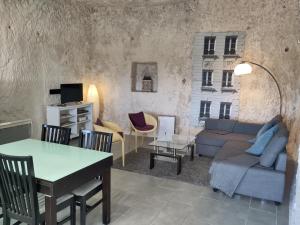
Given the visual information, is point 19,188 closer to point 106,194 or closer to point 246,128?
point 106,194

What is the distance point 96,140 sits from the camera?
265cm

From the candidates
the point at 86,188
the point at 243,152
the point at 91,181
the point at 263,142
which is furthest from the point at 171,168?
the point at 86,188

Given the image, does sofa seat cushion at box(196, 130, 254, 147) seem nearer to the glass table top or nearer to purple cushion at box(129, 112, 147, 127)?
purple cushion at box(129, 112, 147, 127)

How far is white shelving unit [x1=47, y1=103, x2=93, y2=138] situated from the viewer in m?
5.00

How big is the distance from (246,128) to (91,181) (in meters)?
3.45

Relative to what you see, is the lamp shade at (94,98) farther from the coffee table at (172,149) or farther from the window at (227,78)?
the window at (227,78)

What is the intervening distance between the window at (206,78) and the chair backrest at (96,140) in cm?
326

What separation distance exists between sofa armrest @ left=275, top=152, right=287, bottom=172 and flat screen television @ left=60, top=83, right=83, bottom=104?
4.24 m

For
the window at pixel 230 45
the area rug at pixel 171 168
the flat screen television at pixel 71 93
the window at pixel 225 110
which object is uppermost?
the window at pixel 230 45

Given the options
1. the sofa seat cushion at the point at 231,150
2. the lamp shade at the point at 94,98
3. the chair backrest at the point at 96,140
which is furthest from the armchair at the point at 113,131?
the lamp shade at the point at 94,98

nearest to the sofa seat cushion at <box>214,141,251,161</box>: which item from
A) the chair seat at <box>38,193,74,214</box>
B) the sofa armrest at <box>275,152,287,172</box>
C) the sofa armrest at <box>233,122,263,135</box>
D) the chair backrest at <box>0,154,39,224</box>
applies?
the sofa armrest at <box>275,152,287,172</box>

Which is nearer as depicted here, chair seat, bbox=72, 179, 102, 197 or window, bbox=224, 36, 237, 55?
chair seat, bbox=72, 179, 102, 197

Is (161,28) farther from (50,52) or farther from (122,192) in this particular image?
(122,192)

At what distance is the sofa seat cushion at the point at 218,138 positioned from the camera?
173 inches
